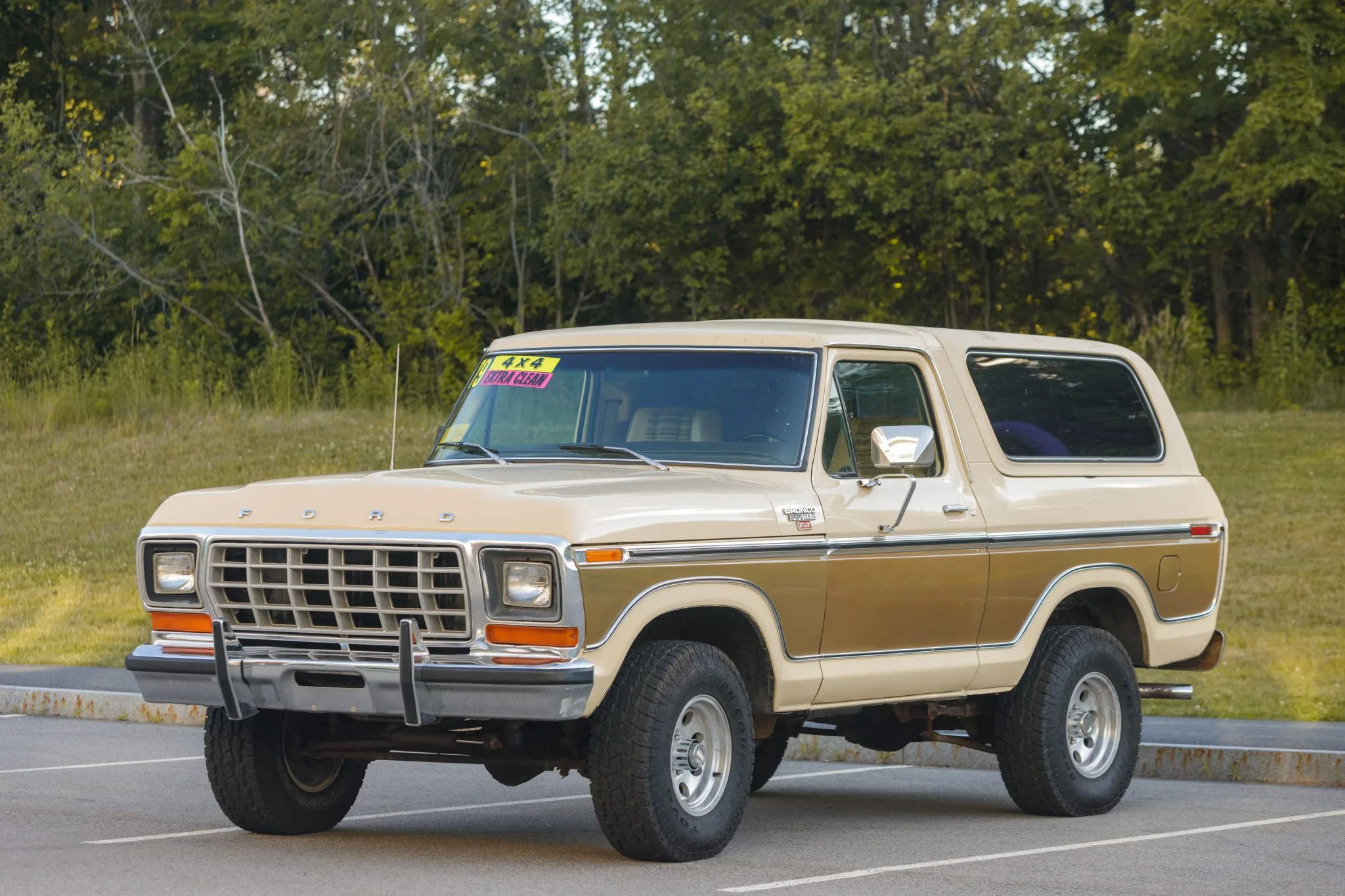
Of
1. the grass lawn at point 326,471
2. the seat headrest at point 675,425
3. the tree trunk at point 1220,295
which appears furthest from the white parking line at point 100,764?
the tree trunk at point 1220,295

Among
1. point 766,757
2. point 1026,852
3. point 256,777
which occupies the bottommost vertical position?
point 766,757

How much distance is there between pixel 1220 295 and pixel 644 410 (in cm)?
2763

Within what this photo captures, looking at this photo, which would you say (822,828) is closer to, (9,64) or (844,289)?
(844,289)

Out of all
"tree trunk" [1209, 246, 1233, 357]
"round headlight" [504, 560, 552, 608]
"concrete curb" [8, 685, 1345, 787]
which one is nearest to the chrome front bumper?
"round headlight" [504, 560, 552, 608]

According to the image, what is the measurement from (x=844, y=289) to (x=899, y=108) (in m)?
4.09

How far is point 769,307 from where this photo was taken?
3588cm

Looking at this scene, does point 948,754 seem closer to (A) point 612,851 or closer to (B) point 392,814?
(B) point 392,814

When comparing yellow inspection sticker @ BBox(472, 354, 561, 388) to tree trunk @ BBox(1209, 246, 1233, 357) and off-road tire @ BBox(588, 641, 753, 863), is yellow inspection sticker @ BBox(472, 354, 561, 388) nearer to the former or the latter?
off-road tire @ BBox(588, 641, 753, 863)

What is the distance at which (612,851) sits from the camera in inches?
325

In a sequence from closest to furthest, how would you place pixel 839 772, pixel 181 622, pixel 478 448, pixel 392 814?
pixel 181 622
pixel 478 448
pixel 392 814
pixel 839 772

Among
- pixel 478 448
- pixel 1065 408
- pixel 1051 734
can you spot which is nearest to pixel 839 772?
pixel 1051 734

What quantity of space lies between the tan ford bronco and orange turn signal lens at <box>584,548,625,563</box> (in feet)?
0.05

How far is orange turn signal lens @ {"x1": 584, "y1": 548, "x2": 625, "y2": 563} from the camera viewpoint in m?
7.32

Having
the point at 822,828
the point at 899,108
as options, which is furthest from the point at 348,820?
the point at 899,108
